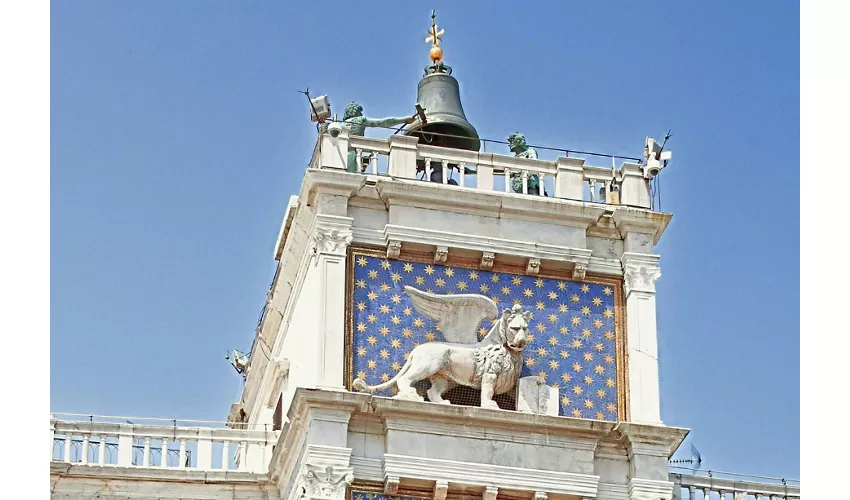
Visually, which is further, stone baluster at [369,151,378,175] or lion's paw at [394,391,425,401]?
stone baluster at [369,151,378,175]

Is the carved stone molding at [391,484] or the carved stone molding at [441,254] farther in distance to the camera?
the carved stone molding at [441,254]

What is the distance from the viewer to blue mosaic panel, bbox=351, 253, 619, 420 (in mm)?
31625

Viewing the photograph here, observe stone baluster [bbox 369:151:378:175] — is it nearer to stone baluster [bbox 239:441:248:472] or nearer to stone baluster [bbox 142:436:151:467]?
stone baluster [bbox 239:441:248:472]

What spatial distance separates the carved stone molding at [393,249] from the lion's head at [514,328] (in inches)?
63.6

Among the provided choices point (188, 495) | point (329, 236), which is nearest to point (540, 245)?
point (329, 236)

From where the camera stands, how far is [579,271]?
32.6m

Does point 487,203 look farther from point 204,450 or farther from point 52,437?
point 52,437

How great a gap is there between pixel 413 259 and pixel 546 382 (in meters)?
2.38

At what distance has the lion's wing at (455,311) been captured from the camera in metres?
31.9

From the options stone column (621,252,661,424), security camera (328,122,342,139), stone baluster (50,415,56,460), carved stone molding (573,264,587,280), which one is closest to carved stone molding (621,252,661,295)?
stone column (621,252,661,424)

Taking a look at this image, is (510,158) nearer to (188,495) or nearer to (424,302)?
(424,302)

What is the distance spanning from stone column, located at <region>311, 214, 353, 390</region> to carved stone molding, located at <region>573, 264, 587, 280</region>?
3019 millimetres

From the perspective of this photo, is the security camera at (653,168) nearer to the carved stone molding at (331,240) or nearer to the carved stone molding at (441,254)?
the carved stone molding at (441,254)

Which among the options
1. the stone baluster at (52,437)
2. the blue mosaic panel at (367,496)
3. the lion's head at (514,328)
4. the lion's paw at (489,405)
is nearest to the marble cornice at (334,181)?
the lion's head at (514,328)
